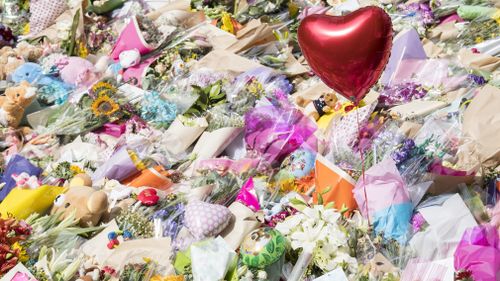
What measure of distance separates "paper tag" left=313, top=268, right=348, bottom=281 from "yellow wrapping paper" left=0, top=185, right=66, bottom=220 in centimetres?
150

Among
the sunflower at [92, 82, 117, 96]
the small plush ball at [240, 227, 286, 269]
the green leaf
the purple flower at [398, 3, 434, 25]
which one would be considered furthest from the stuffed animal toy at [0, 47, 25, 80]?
the purple flower at [398, 3, 434, 25]

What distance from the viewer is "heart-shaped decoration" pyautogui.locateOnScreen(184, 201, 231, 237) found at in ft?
9.29

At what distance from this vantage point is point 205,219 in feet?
9.32

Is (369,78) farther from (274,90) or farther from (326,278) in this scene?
(274,90)

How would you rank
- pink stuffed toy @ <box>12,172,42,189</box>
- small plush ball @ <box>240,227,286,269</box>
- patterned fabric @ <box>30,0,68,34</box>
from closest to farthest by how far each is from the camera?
small plush ball @ <box>240,227,286,269</box> → pink stuffed toy @ <box>12,172,42,189</box> → patterned fabric @ <box>30,0,68,34</box>

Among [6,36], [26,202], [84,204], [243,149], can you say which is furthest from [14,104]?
[243,149]

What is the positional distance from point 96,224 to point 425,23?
3.24 metres

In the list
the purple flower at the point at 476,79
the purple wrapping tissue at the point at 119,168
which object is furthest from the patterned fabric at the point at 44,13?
the purple flower at the point at 476,79

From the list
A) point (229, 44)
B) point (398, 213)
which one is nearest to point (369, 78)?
point (398, 213)

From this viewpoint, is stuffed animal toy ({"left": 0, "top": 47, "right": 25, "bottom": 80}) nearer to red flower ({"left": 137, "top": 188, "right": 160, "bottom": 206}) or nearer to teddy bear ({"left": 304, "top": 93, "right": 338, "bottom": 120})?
Answer: red flower ({"left": 137, "top": 188, "right": 160, "bottom": 206})

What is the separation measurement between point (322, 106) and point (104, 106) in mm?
1469

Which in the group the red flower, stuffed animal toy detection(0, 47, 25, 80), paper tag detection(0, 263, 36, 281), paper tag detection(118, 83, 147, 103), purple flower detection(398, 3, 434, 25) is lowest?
purple flower detection(398, 3, 434, 25)

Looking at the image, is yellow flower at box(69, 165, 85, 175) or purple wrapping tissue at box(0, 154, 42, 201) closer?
purple wrapping tissue at box(0, 154, 42, 201)

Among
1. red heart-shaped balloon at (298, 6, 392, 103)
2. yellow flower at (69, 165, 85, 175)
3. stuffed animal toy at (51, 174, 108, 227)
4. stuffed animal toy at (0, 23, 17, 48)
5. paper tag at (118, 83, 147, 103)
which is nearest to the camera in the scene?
red heart-shaped balloon at (298, 6, 392, 103)
